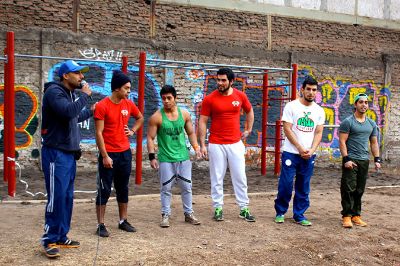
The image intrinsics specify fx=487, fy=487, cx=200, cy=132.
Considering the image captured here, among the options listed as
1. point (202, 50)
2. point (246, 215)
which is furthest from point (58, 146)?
point (202, 50)

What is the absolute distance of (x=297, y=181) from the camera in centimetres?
614

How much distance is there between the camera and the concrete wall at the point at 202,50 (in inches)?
400

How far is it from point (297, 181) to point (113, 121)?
8.12 ft

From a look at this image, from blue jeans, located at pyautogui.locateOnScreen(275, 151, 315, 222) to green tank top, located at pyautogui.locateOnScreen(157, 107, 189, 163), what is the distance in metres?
1.30

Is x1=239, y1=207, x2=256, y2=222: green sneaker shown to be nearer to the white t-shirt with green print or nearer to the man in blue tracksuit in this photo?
the white t-shirt with green print

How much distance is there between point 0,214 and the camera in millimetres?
6109

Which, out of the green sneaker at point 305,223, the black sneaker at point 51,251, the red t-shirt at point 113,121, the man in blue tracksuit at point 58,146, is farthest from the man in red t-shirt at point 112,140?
the green sneaker at point 305,223

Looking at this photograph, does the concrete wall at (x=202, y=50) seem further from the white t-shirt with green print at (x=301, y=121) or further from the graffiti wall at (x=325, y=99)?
the white t-shirt with green print at (x=301, y=121)

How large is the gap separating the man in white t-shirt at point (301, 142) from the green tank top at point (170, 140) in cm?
131

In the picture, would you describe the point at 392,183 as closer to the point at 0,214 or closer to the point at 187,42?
the point at 187,42

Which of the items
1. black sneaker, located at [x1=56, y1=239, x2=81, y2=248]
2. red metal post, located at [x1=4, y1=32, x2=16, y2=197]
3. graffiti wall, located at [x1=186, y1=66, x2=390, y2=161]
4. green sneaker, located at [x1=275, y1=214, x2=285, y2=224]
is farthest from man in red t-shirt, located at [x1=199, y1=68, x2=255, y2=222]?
graffiti wall, located at [x1=186, y1=66, x2=390, y2=161]

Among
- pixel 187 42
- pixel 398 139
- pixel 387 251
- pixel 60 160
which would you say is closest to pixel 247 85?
pixel 187 42

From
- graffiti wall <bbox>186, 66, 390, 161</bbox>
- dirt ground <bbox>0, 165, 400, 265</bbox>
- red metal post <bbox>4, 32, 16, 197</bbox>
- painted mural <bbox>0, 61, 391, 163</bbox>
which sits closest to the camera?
dirt ground <bbox>0, 165, 400, 265</bbox>

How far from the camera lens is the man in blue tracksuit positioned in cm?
430
